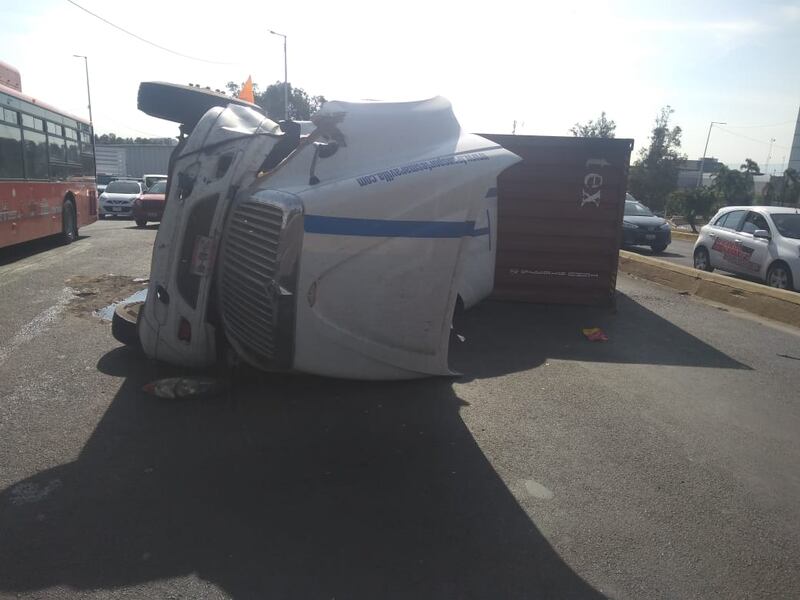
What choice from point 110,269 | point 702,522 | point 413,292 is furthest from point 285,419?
point 110,269

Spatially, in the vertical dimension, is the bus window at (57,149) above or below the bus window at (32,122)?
below

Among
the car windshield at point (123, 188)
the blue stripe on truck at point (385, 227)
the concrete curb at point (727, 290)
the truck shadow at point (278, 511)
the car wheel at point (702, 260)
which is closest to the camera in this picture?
the truck shadow at point (278, 511)

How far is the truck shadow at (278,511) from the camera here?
106 inches

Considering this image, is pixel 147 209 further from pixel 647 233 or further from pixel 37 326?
pixel 647 233

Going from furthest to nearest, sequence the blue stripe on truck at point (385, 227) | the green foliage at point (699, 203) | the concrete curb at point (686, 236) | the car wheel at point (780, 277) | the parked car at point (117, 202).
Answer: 1. the green foliage at point (699, 203)
2. the concrete curb at point (686, 236)
3. the parked car at point (117, 202)
4. the car wheel at point (780, 277)
5. the blue stripe on truck at point (385, 227)

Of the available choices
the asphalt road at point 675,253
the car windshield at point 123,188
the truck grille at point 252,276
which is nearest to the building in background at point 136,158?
the car windshield at point 123,188

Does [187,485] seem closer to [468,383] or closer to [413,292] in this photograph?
[413,292]

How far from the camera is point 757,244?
445 inches

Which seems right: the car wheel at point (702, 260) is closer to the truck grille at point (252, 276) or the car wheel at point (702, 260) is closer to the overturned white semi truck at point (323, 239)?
the overturned white semi truck at point (323, 239)

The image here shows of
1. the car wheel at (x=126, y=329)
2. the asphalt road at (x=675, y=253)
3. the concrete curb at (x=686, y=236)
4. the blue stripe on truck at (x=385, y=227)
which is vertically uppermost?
the blue stripe on truck at (x=385, y=227)

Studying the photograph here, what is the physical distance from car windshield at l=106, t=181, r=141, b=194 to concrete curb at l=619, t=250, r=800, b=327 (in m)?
19.9

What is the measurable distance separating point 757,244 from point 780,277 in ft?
2.78

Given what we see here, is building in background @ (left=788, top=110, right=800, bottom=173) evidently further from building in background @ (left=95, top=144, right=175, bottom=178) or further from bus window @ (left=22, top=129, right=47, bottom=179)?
bus window @ (left=22, top=129, right=47, bottom=179)

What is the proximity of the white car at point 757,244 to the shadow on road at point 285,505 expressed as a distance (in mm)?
8679
